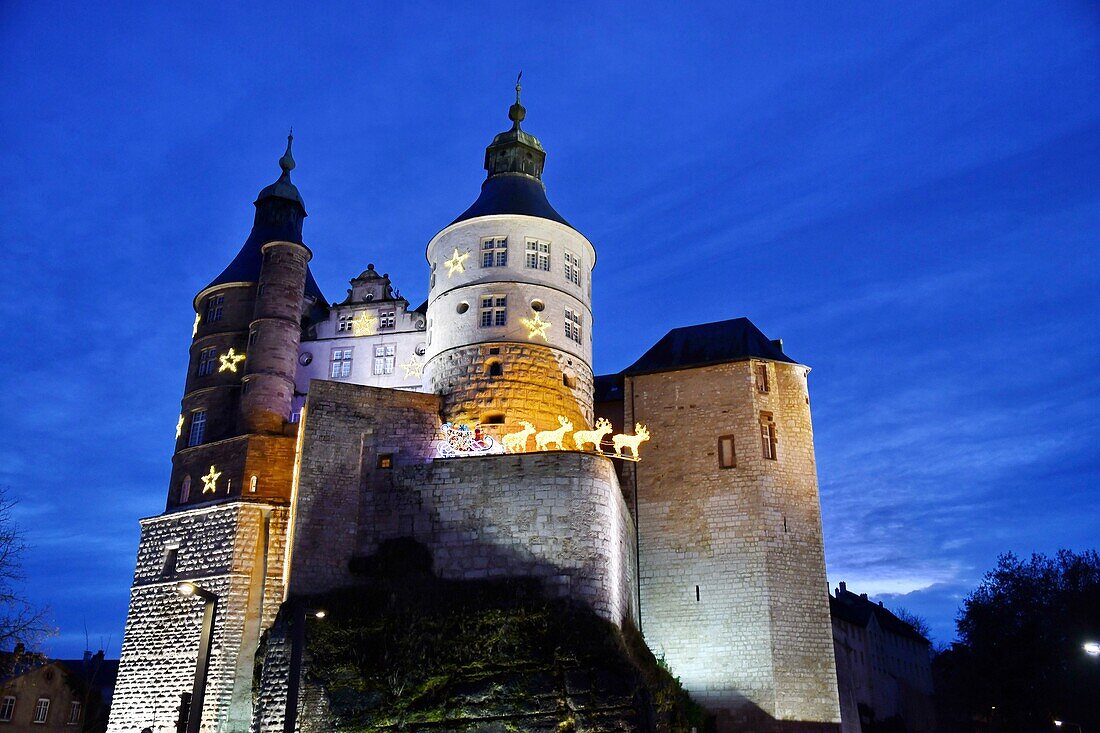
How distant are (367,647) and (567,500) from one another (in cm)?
771

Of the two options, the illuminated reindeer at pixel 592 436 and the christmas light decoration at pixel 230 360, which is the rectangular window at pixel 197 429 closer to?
the christmas light decoration at pixel 230 360

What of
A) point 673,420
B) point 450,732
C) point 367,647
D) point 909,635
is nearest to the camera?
point 450,732

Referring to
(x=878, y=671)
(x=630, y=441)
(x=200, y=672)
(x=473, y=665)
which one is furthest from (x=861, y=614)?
(x=200, y=672)

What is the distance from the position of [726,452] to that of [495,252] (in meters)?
12.1

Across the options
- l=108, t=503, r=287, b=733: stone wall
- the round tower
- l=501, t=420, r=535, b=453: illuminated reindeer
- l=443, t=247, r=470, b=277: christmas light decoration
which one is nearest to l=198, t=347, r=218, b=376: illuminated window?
l=108, t=503, r=287, b=733: stone wall

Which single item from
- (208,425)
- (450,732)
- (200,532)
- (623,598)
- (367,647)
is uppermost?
(208,425)

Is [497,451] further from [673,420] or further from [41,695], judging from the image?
[41,695]

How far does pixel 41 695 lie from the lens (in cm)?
4738

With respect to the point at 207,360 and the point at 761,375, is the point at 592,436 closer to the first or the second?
the point at 761,375

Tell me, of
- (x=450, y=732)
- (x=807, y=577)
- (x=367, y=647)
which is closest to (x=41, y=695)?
(x=367, y=647)

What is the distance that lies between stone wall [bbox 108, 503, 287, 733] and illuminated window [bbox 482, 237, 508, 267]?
1239cm

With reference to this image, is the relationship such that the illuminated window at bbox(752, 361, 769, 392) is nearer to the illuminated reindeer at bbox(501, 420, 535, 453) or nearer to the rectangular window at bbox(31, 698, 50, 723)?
the illuminated reindeer at bbox(501, 420, 535, 453)

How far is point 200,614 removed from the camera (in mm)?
34500

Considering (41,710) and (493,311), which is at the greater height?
(493,311)
